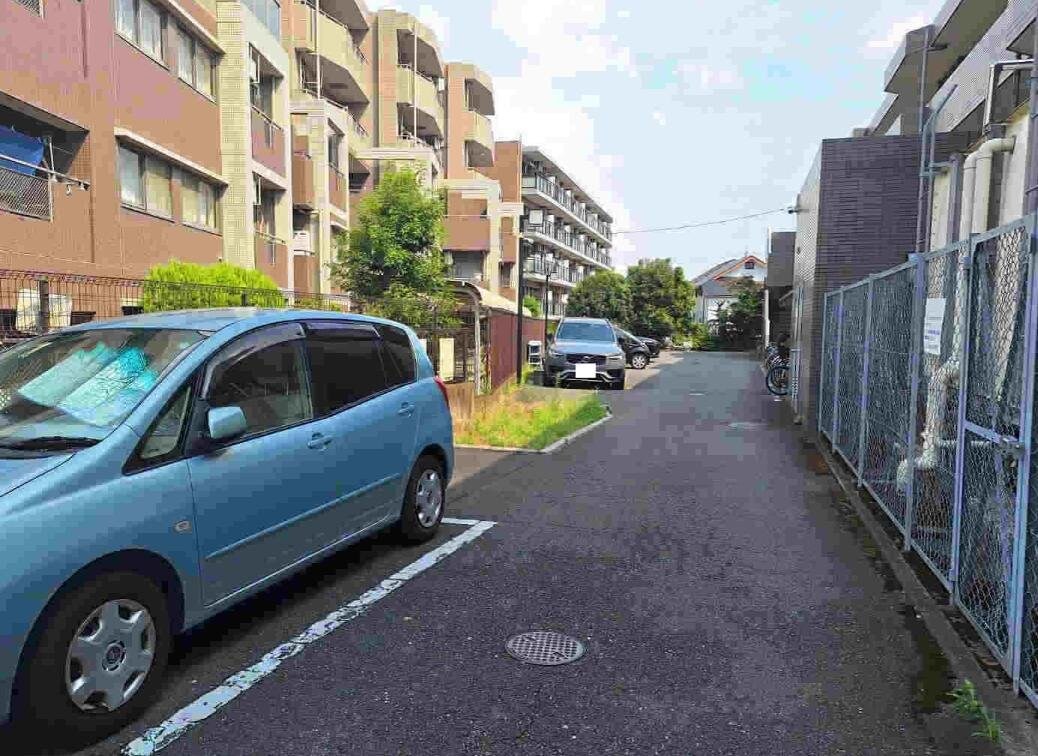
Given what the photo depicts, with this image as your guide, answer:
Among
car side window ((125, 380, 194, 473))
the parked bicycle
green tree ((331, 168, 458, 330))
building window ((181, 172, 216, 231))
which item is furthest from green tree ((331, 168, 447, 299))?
car side window ((125, 380, 194, 473))

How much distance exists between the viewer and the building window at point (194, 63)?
1482 centimetres

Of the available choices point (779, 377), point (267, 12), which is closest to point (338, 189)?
Answer: point (267, 12)

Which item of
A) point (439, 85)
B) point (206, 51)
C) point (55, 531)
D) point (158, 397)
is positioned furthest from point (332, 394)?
point (439, 85)

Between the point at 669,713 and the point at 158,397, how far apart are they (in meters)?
2.56

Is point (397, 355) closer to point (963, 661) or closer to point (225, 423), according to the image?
point (225, 423)

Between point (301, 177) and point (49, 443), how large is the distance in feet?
65.2

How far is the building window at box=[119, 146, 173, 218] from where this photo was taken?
42.1 ft

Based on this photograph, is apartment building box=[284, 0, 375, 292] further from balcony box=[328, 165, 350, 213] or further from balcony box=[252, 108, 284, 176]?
balcony box=[252, 108, 284, 176]

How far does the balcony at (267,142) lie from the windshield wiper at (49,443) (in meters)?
15.7

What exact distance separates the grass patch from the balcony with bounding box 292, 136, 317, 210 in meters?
11.2

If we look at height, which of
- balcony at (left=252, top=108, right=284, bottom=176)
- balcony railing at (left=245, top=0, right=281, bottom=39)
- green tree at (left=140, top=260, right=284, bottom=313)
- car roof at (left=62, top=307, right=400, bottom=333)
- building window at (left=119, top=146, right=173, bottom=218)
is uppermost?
balcony railing at (left=245, top=0, right=281, bottom=39)

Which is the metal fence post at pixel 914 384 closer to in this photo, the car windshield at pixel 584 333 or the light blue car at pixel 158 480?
the light blue car at pixel 158 480

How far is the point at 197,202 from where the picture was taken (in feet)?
51.5

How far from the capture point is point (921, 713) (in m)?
3.15
